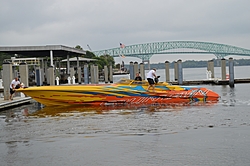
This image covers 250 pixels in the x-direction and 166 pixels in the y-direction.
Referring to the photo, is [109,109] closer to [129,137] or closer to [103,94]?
[103,94]

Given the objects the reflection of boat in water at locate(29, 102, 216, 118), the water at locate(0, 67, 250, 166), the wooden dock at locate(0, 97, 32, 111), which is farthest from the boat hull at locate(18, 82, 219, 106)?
the water at locate(0, 67, 250, 166)

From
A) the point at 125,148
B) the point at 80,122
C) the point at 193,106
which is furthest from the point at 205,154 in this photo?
the point at 193,106

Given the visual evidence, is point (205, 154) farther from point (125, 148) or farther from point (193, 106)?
point (193, 106)

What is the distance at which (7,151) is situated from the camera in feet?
31.7

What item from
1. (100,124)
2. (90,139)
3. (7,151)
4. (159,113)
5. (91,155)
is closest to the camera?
(91,155)

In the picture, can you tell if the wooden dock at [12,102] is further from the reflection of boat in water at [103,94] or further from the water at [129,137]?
the water at [129,137]

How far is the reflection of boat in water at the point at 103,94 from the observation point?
756 inches

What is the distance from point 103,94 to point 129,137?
27.9 feet

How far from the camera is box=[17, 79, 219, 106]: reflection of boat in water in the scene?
1920 cm

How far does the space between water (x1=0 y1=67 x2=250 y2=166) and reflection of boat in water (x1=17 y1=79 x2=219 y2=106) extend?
2448mm

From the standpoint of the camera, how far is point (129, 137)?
1093cm

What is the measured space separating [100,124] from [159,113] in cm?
340

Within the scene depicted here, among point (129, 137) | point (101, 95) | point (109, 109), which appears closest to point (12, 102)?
point (101, 95)

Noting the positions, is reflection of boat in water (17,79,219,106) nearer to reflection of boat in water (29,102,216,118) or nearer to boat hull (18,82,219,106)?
boat hull (18,82,219,106)
